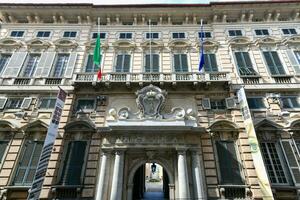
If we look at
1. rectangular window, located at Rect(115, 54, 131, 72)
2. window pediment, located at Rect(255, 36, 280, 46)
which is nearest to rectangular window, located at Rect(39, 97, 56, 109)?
rectangular window, located at Rect(115, 54, 131, 72)

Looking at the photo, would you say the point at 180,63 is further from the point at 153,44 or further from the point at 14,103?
the point at 14,103

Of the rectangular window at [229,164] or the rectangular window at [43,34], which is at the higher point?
the rectangular window at [43,34]

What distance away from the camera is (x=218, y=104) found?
14.6 meters

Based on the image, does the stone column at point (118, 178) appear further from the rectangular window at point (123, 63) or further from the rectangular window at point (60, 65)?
the rectangular window at point (60, 65)

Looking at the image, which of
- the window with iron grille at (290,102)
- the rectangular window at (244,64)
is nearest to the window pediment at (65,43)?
the rectangular window at (244,64)

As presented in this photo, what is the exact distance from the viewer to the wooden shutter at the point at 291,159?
1186 centimetres

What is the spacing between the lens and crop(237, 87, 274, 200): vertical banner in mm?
10664

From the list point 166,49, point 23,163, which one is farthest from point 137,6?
point 23,163

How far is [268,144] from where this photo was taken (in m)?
13.0

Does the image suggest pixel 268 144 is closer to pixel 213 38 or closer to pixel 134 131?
pixel 134 131

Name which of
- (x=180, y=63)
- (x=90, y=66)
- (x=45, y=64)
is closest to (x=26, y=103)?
(x=45, y=64)

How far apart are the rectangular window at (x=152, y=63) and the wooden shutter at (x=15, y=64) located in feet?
33.2

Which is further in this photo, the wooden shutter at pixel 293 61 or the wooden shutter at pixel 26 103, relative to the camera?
the wooden shutter at pixel 293 61

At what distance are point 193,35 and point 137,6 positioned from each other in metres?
5.93
